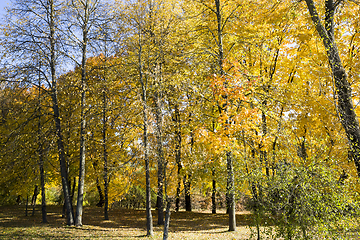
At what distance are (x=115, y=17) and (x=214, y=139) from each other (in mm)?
8992

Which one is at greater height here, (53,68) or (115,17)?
(115,17)

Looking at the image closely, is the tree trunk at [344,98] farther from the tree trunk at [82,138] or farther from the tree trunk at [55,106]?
the tree trunk at [55,106]

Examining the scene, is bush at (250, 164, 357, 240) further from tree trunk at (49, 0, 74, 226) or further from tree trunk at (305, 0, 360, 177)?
tree trunk at (49, 0, 74, 226)

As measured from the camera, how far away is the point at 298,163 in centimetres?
583

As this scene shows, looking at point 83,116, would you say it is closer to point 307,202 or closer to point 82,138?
point 82,138

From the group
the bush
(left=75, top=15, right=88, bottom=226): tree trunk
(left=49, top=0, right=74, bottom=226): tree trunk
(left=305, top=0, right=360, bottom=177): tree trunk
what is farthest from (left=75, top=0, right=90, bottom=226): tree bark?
(left=305, top=0, right=360, bottom=177): tree trunk

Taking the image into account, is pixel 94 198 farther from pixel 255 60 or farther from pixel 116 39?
pixel 255 60

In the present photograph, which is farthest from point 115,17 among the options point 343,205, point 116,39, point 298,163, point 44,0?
point 343,205

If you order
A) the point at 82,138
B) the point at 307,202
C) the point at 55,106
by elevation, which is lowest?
the point at 307,202

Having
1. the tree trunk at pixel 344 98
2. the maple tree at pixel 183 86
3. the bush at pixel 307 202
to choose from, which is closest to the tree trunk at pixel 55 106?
the maple tree at pixel 183 86

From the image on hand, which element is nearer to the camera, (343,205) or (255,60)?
(343,205)

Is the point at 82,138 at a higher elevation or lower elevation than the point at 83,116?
lower

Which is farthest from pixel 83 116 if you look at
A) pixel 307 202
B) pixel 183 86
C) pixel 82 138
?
pixel 307 202

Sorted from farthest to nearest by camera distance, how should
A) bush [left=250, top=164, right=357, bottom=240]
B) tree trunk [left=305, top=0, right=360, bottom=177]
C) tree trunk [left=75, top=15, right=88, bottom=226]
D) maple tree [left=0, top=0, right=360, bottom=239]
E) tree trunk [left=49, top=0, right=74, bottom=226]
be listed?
tree trunk [left=49, top=0, right=74, bottom=226], tree trunk [left=75, top=15, right=88, bottom=226], maple tree [left=0, top=0, right=360, bottom=239], tree trunk [left=305, top=0, right=360, bottom=177], bush [left=250, top=164, right=357, bottom=240]
